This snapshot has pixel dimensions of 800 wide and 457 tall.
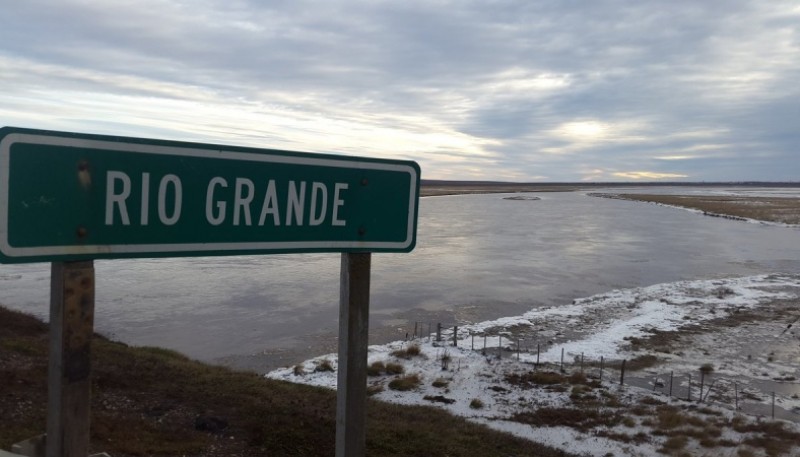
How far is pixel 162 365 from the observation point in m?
12.0

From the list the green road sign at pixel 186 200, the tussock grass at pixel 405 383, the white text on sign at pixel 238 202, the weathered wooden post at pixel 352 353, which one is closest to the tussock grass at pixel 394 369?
the tussock grass at pixel 405 383

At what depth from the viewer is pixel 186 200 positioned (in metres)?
1.97

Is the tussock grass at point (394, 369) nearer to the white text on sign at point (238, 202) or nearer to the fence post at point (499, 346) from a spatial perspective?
the fence post at point (499, 346)

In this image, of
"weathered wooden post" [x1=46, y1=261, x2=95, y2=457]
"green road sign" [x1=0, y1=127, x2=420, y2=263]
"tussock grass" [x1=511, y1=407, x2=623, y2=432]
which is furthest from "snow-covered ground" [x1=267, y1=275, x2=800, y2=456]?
"weathered wooden post" [x1=46, y1=261, x2=95, y2=457]

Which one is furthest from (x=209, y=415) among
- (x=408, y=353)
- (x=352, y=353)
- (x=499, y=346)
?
(x=499, y=346)

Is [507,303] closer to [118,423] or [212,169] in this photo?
[118,423]

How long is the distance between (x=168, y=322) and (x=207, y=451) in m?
14.5

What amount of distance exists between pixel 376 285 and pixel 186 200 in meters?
26.8

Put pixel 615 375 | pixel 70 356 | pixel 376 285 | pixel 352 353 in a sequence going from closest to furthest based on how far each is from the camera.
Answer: pixel 70 356, pixel 352 353, pixel 615 375, pixel 376 285

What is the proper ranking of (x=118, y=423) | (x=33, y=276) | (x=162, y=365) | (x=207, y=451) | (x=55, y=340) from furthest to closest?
1. (x=33, y=276)
2. (x=162, y=365)
3. (x=118, y=423)
4. (x=207, y=451)
5. (x=55, y=340)

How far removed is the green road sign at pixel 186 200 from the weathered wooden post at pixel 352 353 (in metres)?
0.12

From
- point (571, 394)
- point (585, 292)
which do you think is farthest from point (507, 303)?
point (571, 394)

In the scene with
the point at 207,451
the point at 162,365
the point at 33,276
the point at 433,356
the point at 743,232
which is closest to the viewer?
the point at 207,451

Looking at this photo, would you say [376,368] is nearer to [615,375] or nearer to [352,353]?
[615,375]
